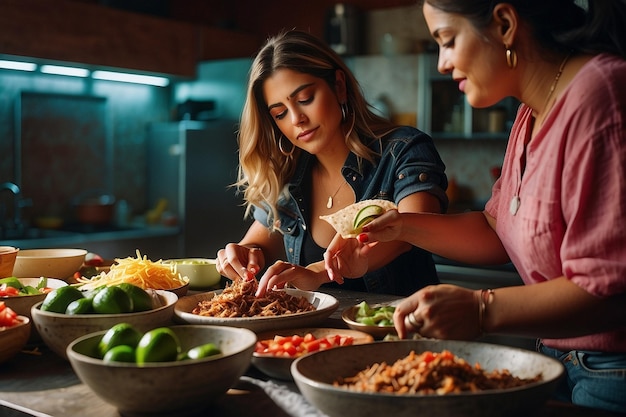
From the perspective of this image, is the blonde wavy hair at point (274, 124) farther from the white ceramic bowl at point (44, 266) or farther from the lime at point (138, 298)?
the lime at point (138, 298)

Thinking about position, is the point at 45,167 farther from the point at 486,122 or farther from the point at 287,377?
the point at 287,377

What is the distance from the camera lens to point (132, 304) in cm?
169

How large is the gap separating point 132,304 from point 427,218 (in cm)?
85

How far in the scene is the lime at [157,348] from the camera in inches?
52.1

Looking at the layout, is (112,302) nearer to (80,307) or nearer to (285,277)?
(80,307)

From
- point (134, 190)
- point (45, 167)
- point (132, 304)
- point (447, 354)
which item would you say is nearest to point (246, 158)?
point (132, 304)

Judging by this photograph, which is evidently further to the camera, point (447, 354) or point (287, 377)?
point (287, 377)

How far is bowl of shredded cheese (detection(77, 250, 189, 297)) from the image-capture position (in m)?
2.16

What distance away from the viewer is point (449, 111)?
584 centimetres

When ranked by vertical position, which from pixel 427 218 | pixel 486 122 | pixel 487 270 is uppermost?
pixel 486 122

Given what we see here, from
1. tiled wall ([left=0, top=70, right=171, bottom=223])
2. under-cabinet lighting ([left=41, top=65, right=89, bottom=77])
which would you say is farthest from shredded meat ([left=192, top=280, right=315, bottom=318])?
tiled wall ([left=0, top=70, right=171, bottom=223])

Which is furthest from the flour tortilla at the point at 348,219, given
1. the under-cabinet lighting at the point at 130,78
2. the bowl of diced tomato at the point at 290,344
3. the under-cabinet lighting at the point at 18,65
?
the under-cabinet lighting at the point at 130,78

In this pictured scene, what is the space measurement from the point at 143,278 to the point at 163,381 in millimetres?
932

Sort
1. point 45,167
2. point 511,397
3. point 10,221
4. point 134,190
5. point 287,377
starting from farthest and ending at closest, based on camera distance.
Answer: point 134,190 < point 45,167 < point 10,221 < point 287,377 < point 511,397
